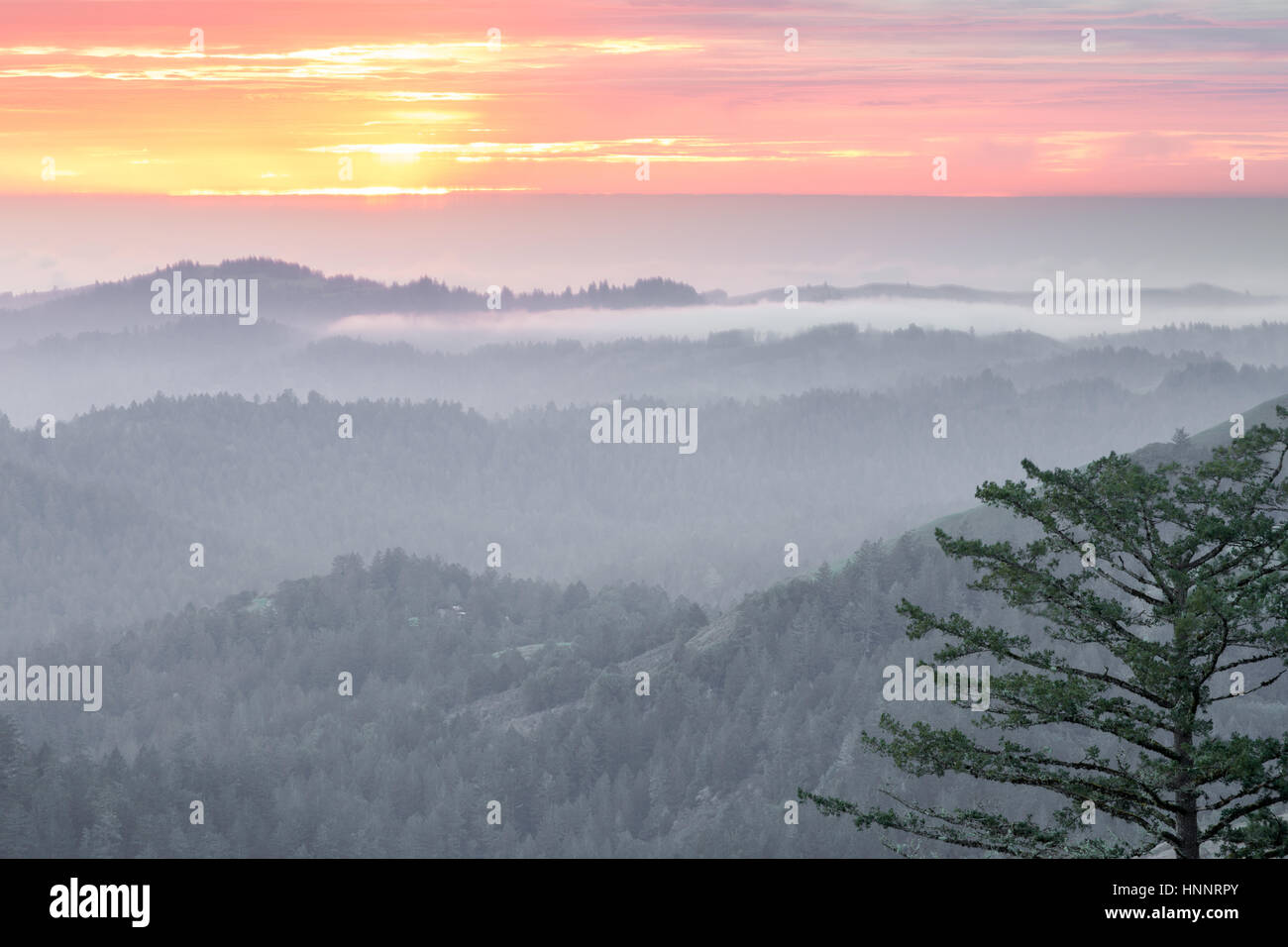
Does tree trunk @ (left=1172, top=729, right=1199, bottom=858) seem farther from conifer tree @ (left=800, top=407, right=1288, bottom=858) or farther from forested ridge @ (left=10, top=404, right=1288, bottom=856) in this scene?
forested ridge @ (left=10, top=404, right=1288, bottom=856)

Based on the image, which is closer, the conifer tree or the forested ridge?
the conifer tree

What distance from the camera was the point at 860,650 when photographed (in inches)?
7579

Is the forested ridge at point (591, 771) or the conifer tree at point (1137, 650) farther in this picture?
the forested ridge at point (591, 771)

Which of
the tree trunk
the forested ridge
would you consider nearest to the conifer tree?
the tree trunk

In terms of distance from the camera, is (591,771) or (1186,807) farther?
(591,771)

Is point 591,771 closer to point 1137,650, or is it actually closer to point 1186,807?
point 1186,807

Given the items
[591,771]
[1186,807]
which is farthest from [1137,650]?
[591,771]

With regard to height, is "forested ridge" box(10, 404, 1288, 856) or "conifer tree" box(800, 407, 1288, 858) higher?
"conifer tree" box(800, 407, 1288, 858)

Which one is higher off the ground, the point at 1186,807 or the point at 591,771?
the point at 1186,807

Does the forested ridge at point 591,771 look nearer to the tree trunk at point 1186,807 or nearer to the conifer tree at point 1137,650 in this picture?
the conifer tree at point 1137,650

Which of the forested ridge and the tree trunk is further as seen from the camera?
the forested ridge

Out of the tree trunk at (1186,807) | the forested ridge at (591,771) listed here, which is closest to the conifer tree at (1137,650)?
the tree trunk at (1186,807)
